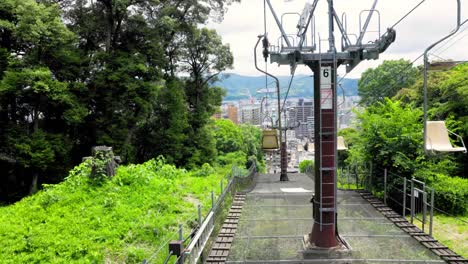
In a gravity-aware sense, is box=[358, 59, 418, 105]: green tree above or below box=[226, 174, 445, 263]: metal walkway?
above

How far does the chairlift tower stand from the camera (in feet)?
23.7

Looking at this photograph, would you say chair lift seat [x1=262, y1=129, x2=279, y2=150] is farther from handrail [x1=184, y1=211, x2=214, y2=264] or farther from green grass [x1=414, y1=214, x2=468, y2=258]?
handrail [x1=184, y1=211, x2=214, y2=264]

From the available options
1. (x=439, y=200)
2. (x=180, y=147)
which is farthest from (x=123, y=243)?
(x=180, y=147)

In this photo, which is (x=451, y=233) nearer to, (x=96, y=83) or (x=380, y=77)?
(x=96, y=83)

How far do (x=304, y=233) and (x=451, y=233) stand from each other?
4955mm

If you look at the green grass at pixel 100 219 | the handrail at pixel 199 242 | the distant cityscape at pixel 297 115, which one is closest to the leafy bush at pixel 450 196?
the distant cityscape at pixel 297 115

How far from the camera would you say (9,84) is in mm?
14562

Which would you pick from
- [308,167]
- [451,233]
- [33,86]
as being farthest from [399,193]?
[308,167]

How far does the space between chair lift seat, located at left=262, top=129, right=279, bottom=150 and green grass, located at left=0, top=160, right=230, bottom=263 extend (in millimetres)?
7871

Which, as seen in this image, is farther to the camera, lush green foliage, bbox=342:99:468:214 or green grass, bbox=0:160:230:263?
lush green foliage, bbox=342:99:468:214

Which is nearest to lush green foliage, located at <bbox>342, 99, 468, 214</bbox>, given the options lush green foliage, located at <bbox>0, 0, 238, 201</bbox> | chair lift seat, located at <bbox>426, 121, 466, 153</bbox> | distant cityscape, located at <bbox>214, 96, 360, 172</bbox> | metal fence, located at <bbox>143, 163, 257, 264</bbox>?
distant cityscape, located at <bbox>214, 96, 360, 172</bbox>

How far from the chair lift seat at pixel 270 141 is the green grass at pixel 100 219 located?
310 inches

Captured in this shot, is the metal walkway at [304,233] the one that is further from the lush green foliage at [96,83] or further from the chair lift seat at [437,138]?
the lush green foliage at [96,83]

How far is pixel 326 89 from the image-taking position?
24.3ft
